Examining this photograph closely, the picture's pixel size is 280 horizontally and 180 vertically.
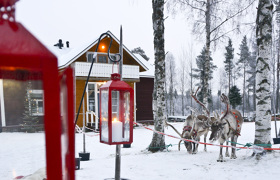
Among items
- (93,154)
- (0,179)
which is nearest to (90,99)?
(93,154)

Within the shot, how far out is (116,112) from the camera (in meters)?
3.83

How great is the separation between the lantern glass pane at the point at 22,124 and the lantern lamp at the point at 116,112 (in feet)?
7.27

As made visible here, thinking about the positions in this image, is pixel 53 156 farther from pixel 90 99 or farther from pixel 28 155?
pixel 90 99

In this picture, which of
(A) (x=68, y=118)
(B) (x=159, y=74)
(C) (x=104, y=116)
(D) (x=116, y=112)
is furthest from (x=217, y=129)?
(A) (x=68, y=118)

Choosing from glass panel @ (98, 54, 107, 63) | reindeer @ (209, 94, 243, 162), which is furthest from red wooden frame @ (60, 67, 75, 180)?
glass panel @ (98, 54, 107, 63)

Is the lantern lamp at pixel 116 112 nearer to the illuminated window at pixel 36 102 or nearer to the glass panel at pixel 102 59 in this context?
the illuminated window at pixel 36 102

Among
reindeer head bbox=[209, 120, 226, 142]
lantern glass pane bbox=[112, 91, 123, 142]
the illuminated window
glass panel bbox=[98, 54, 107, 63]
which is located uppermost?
glass panel bbox=[98, 54, 107, 63]

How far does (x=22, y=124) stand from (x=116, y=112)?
254 centimetres

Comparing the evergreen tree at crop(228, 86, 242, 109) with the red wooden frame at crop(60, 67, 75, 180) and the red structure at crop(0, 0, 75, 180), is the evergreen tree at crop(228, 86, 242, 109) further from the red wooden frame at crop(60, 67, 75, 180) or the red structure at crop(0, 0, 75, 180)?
the red structure at crop(0, 0, 75, 180)

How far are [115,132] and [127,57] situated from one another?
14837 mm

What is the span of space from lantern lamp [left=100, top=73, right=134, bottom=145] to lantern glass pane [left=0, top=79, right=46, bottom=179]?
2214 mm

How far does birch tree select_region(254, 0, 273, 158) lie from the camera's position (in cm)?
559

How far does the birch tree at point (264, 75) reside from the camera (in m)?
5.59

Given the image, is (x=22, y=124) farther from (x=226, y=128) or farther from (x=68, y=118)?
(x=226, y=128)
